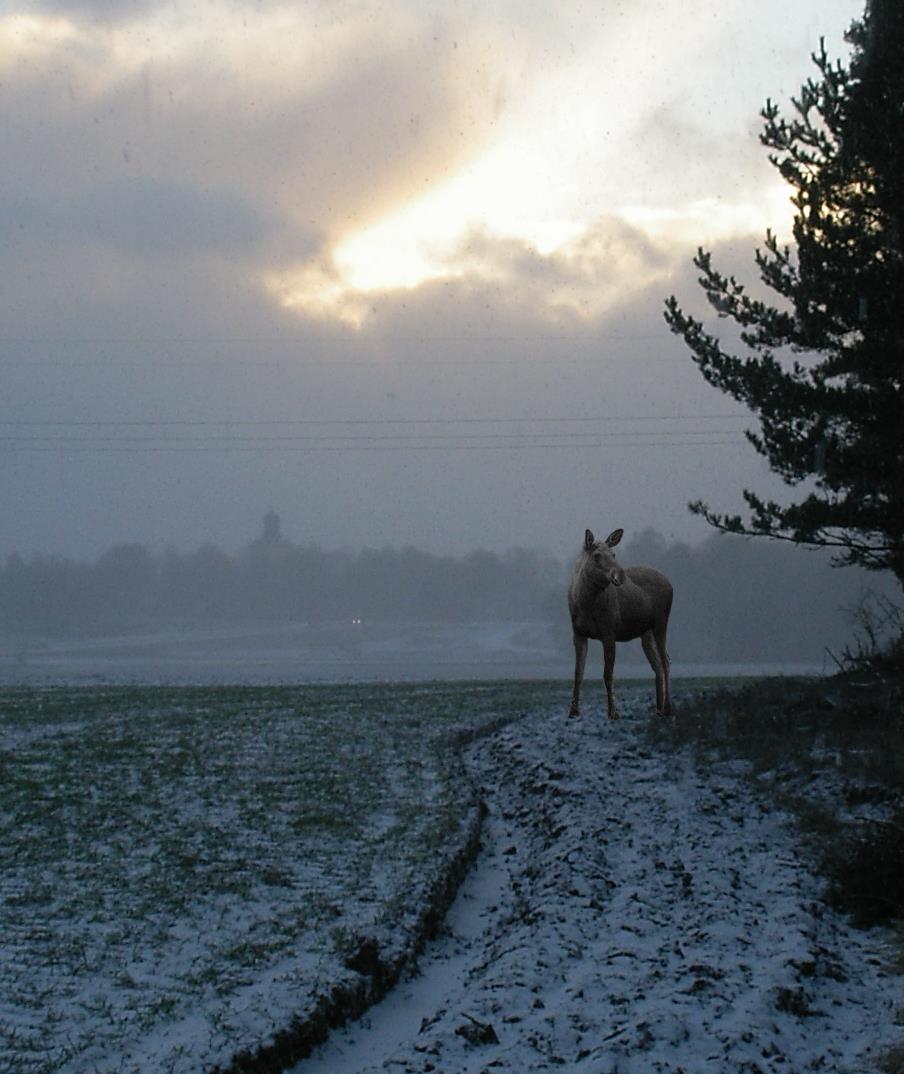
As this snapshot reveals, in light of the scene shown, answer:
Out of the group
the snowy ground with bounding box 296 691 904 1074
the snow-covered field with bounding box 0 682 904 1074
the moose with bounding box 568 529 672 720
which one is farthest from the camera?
the moose with bounding box 568 529 672 720

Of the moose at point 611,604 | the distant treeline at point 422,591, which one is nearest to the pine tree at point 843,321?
the moose at point 611,604

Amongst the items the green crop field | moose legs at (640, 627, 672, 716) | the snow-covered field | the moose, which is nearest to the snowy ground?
the snow-covered field

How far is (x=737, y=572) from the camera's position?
110 m

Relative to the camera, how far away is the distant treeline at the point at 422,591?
103375mm

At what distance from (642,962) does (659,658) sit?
9979 millimetres

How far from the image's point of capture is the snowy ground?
6.19 metres

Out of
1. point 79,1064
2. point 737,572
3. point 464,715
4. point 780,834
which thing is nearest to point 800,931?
point 780,834

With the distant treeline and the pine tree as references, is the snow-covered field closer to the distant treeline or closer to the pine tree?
the pine tree

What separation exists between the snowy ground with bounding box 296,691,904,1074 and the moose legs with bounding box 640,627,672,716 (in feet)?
13.8

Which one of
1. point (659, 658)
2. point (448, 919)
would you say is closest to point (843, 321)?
point (659, 658)

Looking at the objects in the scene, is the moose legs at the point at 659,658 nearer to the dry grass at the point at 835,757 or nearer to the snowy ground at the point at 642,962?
the dry grass at the point at 835,757

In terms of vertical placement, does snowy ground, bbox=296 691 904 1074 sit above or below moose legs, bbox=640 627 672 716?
below

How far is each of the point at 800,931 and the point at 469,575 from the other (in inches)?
5859

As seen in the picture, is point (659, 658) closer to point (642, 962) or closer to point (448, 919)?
point (448, 919)
